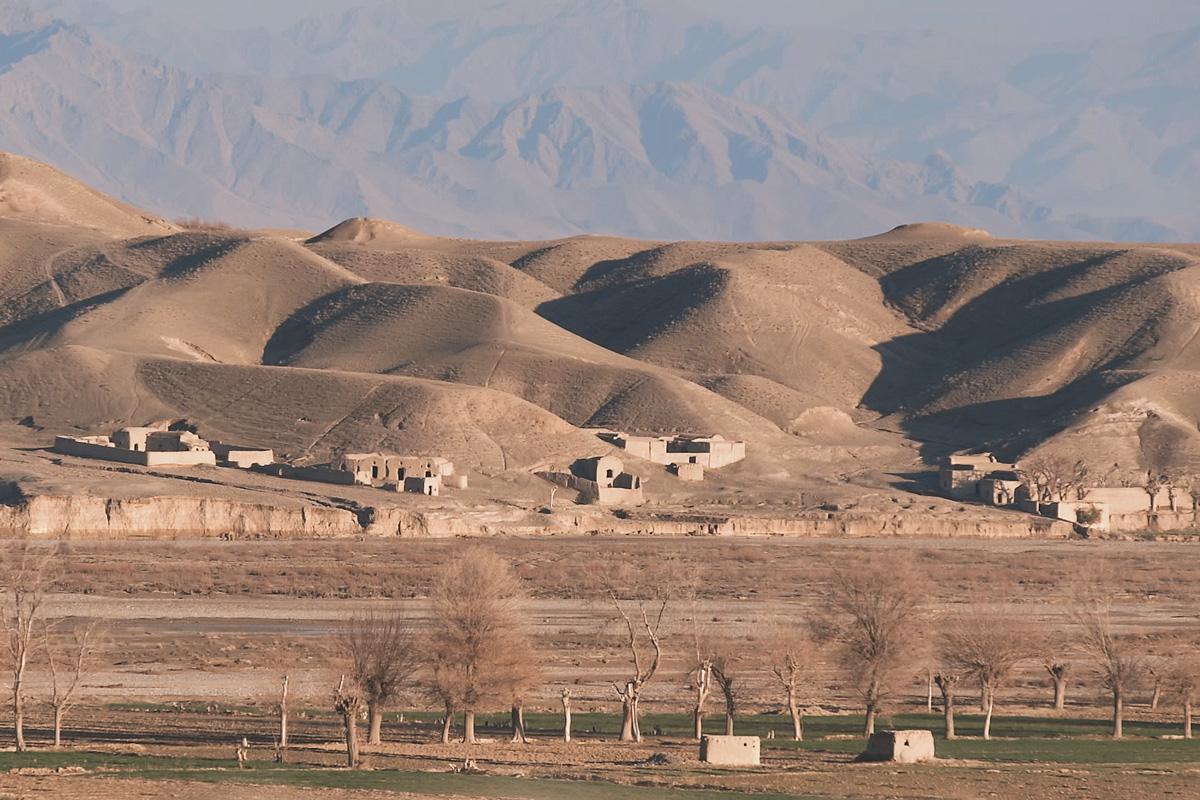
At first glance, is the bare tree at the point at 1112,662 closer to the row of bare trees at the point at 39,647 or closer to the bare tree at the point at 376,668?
the bare tree at the point at 376,668

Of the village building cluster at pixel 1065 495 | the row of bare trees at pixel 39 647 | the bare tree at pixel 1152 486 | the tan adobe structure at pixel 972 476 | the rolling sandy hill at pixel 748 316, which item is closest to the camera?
the row of bare trees at pixel 39 647

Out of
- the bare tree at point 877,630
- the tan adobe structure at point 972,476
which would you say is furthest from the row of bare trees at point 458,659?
the tan adobe structure at point 972,476

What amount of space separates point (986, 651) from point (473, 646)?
39.2ft

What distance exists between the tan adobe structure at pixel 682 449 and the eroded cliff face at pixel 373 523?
13771 mm

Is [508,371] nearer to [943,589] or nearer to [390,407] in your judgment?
[390,407]

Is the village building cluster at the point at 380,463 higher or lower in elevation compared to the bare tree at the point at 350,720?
higher

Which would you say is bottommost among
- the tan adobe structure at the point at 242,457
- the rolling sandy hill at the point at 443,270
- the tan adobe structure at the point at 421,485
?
the tan adobe structure at the point at 421,485

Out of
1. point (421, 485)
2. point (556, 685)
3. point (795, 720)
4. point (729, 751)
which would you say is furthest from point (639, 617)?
point (421, 485)

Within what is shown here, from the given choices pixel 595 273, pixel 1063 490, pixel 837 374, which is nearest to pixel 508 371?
pixel 837 374

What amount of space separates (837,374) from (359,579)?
93280mm

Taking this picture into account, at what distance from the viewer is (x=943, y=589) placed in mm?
77000

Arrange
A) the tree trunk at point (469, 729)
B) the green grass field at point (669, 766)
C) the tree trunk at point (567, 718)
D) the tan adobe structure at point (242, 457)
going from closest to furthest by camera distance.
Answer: the green grass field at point (669, 766), the tree trunk at point (567, 718), the tree trunk at point (469, 729), the tan adobe structure at point (242, 457)

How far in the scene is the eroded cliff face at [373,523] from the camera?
91.4 meters

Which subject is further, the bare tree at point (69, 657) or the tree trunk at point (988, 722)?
the bare tree at point (69, 657)
